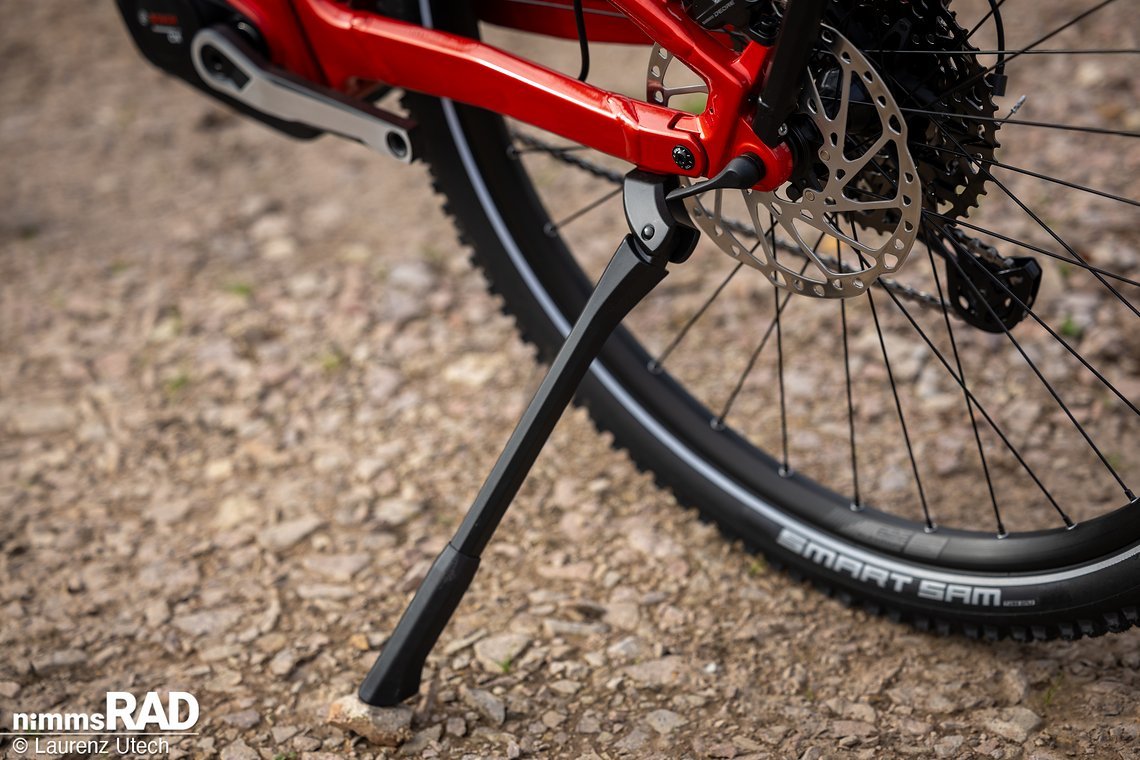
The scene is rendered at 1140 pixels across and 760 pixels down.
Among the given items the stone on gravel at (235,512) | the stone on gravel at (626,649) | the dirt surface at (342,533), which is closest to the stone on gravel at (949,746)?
the dirt surface at (342,533)

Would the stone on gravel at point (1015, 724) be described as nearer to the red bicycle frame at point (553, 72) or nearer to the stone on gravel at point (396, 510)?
the red bicycle frame at point (553, 72)

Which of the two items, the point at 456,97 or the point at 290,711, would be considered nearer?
the point at 456,97

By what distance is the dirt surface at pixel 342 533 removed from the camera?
5.41 ft

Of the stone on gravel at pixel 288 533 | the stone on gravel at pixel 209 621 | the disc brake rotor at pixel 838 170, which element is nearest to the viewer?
the disc brake rotor at pixel 838 170

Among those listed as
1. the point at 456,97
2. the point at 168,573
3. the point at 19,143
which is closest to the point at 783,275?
the point at 456,97

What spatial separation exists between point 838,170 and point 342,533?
1.22 m

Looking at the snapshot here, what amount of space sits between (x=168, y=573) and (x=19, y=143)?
1.97 m

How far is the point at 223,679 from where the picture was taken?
178cm

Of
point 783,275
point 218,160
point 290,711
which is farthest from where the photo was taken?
point 218,160

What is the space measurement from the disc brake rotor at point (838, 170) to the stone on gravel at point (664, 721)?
70 centimetres

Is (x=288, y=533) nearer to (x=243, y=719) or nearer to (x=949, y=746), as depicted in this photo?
(x=243, y=719)

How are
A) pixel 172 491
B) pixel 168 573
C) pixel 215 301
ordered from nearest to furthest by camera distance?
pixel 168 573
pixel 172 491
pixel 215 301

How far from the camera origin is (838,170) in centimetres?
133

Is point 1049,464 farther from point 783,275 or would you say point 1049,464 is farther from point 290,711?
point 290,711
